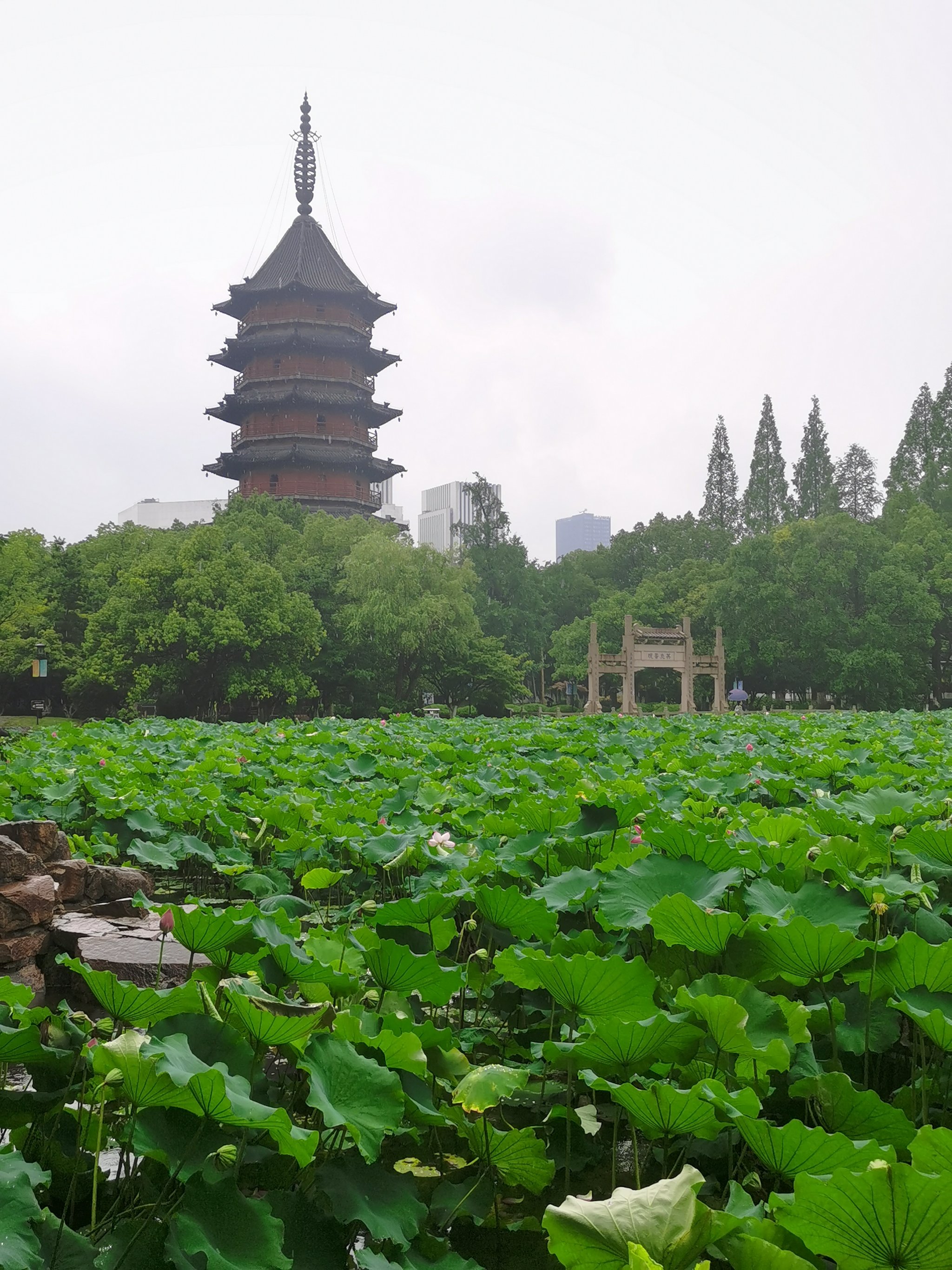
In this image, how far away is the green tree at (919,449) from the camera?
3878 cm

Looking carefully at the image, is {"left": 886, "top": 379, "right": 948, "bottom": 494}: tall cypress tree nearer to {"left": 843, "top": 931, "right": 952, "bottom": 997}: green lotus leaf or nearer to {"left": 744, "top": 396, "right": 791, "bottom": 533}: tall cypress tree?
{"left": 744, "top": 396, "right": 791, "bottom": 533}: tall cypress tree

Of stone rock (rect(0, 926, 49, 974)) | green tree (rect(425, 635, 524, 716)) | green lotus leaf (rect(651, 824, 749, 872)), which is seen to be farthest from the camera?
green tree (rect(425, 635, 524, 716))

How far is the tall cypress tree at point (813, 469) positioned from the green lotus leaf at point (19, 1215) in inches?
1812

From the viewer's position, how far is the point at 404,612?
25.1 m

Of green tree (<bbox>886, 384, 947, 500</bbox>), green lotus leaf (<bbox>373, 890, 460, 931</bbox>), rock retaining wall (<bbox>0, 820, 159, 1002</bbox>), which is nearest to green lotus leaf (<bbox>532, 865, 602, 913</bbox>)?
green lotus leaf (<bbox>373, 890, 460, 931</bbox>)

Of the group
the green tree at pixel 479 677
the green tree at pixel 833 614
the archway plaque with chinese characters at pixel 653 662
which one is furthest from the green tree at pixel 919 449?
the green tree at pixel 479 677

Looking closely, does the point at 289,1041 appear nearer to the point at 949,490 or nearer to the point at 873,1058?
the point at 873,1058

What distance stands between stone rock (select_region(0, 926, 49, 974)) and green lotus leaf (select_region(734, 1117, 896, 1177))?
2.54 m

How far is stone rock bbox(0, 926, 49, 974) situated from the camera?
123 inches

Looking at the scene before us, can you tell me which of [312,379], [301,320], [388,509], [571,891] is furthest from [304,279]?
[571,891]

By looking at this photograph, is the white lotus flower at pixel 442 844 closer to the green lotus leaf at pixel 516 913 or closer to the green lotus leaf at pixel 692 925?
the green lotus leaf at pixel 516 913

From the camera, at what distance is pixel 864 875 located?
2516mm

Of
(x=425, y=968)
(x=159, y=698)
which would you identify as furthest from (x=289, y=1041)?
(x=159, y=698)

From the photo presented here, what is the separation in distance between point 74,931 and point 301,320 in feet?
119
